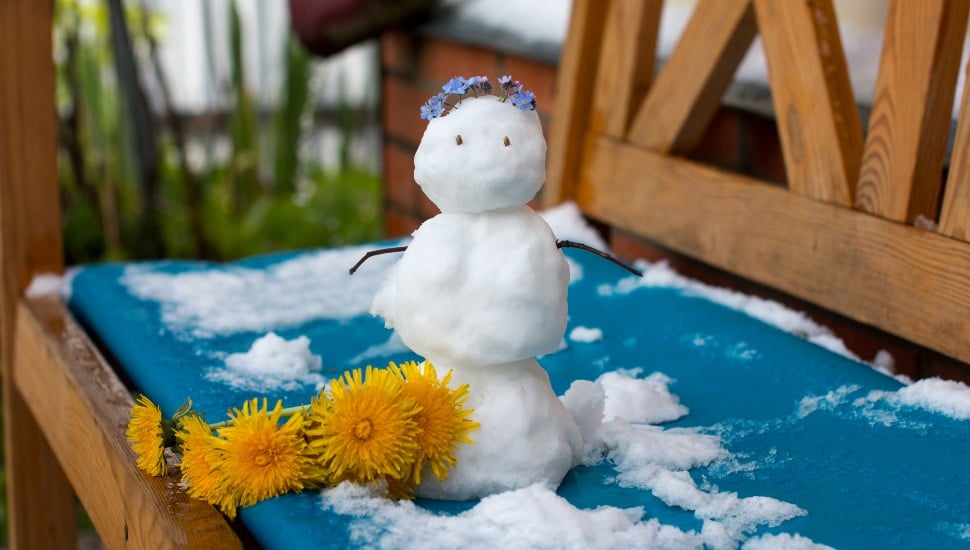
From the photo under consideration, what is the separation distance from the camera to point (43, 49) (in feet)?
5.33

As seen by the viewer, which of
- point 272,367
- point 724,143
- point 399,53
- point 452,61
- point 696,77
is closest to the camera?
point 272,367

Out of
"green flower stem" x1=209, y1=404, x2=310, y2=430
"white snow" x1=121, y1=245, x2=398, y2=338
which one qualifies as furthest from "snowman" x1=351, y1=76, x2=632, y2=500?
"white snow" x1=121, y1=245, x2=398, y2=338

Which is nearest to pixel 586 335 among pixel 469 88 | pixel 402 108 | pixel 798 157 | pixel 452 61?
pixel 798 157

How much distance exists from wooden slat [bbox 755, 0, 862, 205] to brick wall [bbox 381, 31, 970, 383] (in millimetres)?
169

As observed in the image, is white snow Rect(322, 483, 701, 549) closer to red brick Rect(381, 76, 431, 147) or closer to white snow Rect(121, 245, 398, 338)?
white snow Rect(121, 245, 398, 338)

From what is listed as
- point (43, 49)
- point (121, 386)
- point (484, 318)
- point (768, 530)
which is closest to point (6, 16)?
point (43, 49)

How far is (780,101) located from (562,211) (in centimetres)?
45

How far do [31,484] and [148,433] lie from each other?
0.88 meters

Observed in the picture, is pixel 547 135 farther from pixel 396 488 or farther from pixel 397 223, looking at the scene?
pixel 396 488

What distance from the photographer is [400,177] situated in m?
2.48

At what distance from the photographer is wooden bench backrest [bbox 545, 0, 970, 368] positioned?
1.18 meters

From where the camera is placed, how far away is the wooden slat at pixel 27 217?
1614 millimetres

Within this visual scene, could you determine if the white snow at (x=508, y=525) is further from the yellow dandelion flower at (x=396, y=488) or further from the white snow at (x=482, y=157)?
the white snow at (x=482, y=157)

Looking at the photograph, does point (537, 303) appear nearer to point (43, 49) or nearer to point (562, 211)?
point (562, 211)
